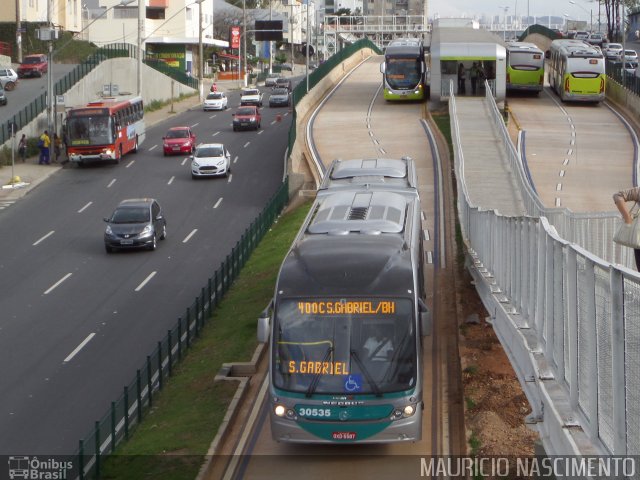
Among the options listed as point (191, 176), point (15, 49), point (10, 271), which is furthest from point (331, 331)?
point (15, 49)

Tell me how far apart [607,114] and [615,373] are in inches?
2115

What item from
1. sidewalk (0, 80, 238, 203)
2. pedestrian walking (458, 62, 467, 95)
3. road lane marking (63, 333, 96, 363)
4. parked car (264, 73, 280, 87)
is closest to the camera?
road lane marking (63, 333, 96, 363)

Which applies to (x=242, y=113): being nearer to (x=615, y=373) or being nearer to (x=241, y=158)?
(x=241, y=158)

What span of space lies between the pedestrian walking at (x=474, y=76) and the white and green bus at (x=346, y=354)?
43.2 meters

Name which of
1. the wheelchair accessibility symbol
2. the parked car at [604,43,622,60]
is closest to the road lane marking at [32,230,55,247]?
the wheelchair accessibility symbol

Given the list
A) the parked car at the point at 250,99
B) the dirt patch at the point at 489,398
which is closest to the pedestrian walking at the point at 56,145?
the parked car at the point at 250,99

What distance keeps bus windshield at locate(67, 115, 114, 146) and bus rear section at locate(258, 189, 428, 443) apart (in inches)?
1606

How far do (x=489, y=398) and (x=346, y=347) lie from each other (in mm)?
3373

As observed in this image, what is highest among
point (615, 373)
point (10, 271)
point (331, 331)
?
point (615, 373)

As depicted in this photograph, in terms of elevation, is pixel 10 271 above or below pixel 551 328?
below

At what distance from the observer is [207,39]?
4377 inches

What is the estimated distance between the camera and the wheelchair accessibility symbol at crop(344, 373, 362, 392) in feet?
52.2

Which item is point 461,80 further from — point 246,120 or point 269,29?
point 269,29

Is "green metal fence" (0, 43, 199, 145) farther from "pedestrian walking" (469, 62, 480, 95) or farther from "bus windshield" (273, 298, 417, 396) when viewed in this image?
"bus windshield" (273, 298, 417, 396)
